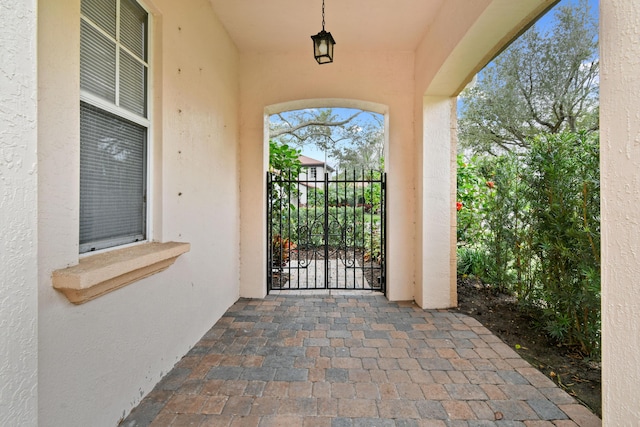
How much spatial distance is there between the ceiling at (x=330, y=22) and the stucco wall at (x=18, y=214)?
9.42 ft

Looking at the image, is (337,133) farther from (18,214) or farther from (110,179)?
(18,214)

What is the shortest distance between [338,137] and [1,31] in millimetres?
9988

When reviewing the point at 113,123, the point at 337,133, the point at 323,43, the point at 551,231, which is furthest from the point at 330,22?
the point at 337,133

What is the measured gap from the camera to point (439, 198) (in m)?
3.70

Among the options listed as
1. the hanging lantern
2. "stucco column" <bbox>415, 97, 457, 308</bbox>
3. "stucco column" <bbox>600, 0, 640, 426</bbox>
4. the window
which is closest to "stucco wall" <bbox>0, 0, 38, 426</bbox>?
the window

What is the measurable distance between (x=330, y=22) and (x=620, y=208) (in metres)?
3.46

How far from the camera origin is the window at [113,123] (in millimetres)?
1677

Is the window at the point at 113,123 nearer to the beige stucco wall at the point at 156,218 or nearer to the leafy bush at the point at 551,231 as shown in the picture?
the beige stucco wall at the point at 156,218

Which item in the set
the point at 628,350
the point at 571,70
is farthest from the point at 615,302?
the point at 571,70

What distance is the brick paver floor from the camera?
6.01ft

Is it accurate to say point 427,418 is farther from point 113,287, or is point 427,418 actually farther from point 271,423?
point 113,287

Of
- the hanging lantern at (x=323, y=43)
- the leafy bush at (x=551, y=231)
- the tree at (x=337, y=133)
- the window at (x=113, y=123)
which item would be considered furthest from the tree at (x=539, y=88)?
the window at (x=113, y=123)

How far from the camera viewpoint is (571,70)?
5.04 m

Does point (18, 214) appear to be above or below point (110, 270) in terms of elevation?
above
